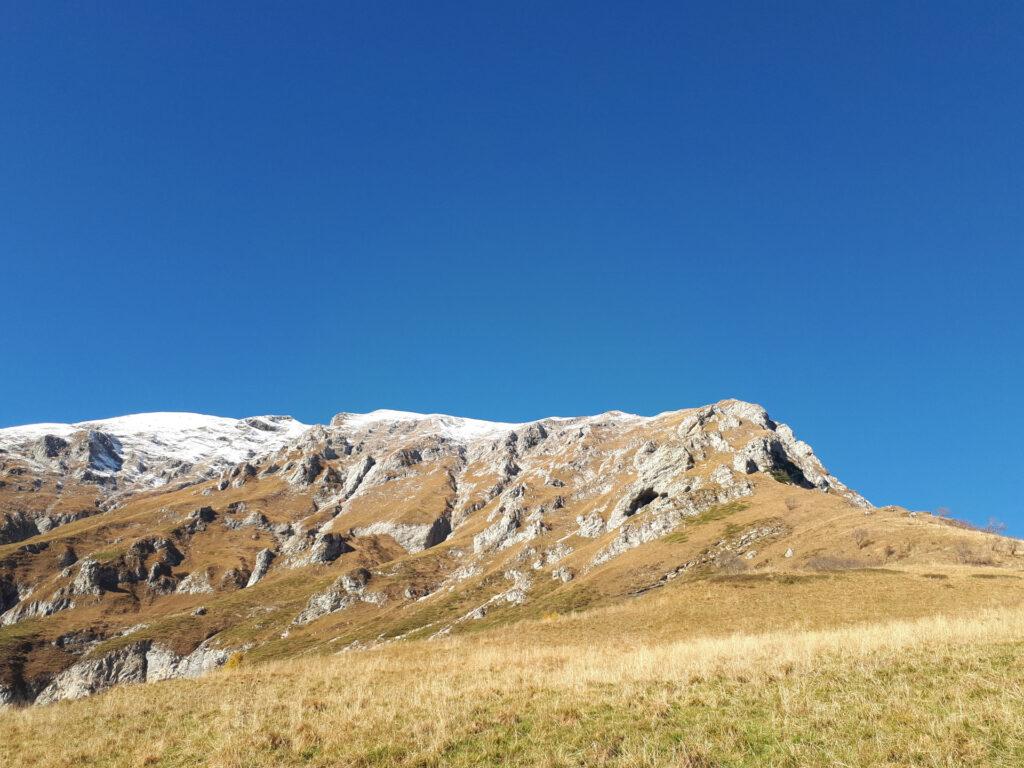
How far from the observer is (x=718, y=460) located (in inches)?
7534

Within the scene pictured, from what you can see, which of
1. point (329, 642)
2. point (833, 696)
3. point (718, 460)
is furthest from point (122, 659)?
point (833, 696)

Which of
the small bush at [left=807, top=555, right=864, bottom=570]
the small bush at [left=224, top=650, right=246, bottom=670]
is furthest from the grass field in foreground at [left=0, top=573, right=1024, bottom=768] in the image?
Answer: the small bush at [left=807, top=555, right=864, bottom=570]

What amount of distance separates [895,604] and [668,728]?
1477 inches

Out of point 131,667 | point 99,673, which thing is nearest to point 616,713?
point 131,667

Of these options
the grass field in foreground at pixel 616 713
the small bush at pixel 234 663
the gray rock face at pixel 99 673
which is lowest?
the gray rock face at pixel 99 673

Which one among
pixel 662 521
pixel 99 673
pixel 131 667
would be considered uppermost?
pixel 662 521

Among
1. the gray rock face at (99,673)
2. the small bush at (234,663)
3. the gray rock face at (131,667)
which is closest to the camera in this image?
the small bush at (234,663)

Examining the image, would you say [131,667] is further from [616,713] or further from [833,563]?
[616,713]

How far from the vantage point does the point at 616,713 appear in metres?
14.4

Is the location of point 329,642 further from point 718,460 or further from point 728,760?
point 728,760

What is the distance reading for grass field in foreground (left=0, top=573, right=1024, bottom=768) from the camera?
11461 mm

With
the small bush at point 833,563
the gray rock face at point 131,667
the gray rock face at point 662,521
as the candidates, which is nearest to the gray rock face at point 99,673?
the gray rock face at point 131,667

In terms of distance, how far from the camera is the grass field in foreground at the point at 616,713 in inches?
451

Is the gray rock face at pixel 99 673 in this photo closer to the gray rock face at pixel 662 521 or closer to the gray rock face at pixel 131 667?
the gray rock face at pixel 131 667
